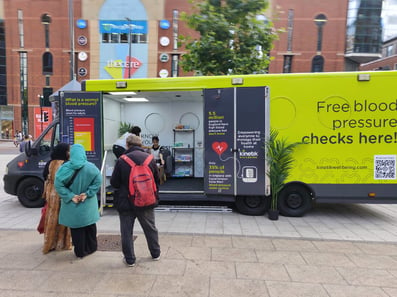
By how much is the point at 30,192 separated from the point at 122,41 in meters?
32.5

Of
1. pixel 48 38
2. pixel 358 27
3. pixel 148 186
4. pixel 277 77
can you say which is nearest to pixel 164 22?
pixel 48 38

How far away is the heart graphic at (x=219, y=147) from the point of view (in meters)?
5.98

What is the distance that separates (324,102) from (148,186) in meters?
4.00

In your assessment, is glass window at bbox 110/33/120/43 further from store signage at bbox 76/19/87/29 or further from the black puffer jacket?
the black puffer jacket

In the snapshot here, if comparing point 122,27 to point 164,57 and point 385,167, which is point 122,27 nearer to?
point 164,57

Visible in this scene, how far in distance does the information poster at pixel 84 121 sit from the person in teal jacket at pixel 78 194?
2598 mm

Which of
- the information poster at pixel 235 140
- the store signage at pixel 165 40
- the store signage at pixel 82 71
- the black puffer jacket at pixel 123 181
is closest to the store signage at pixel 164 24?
the store signage at pixel 165 40

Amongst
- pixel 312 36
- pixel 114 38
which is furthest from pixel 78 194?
pixel 312 36

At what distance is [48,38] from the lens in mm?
38906

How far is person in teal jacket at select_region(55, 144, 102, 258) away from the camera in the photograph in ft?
12.1

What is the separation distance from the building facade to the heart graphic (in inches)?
1242

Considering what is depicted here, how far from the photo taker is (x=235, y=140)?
593cm

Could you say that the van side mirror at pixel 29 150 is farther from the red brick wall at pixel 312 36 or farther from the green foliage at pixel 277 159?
the red brick wall at pixel 312 36

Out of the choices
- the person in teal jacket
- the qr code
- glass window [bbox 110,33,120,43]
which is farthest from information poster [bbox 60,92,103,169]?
glass window [bbox 110,33,120,43]
